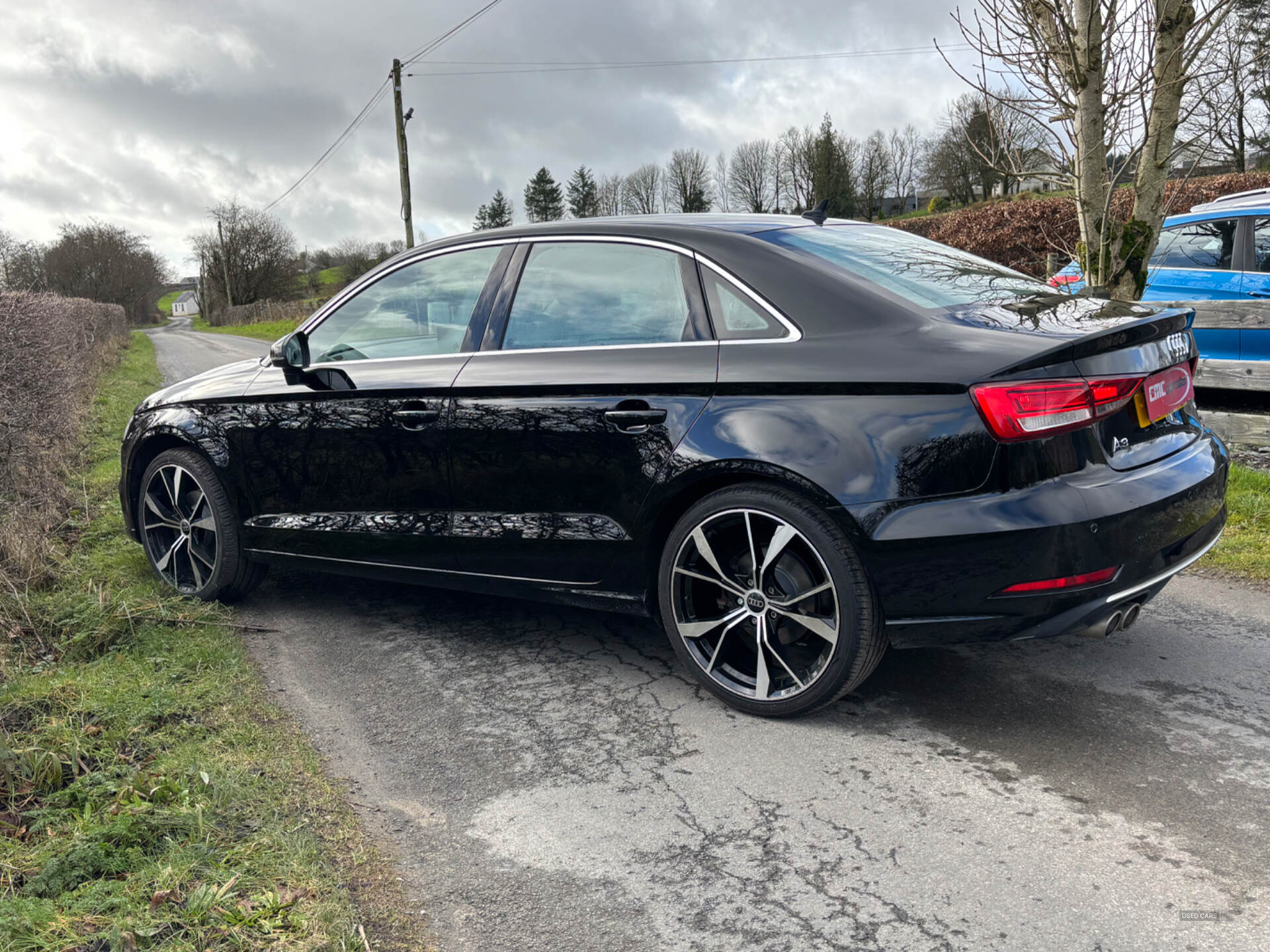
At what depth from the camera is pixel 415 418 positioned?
13.2ft

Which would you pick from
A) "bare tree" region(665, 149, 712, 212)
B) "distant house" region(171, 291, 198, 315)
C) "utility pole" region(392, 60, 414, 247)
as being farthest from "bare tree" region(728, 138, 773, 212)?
"distant house" region(171, 291, 198, 315)

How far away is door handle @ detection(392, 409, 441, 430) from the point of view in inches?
156

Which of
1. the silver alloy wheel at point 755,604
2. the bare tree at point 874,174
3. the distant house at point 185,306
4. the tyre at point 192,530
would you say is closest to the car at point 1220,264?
the silver alloy wheel at point 755,604

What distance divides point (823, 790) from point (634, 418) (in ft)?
4.33

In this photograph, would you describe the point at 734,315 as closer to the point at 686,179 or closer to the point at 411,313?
the point at 411,313

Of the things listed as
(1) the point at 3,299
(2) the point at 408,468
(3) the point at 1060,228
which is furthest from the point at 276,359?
(3) the point at 1060,228

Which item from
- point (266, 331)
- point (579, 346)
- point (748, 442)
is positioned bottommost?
point (748, 442)

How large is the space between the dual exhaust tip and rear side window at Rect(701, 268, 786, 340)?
4.15 ft

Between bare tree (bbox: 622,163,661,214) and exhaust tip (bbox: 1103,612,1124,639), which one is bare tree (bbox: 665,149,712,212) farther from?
exhaust tip (bbox: 1103,612,1124,639)

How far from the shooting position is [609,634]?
169 inches

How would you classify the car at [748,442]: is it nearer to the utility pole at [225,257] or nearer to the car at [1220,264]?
the car at [1220,264]

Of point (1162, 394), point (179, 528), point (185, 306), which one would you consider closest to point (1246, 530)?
point (1162, 394)

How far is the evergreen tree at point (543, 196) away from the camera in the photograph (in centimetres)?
9144

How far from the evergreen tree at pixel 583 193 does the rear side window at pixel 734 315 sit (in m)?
87.9
